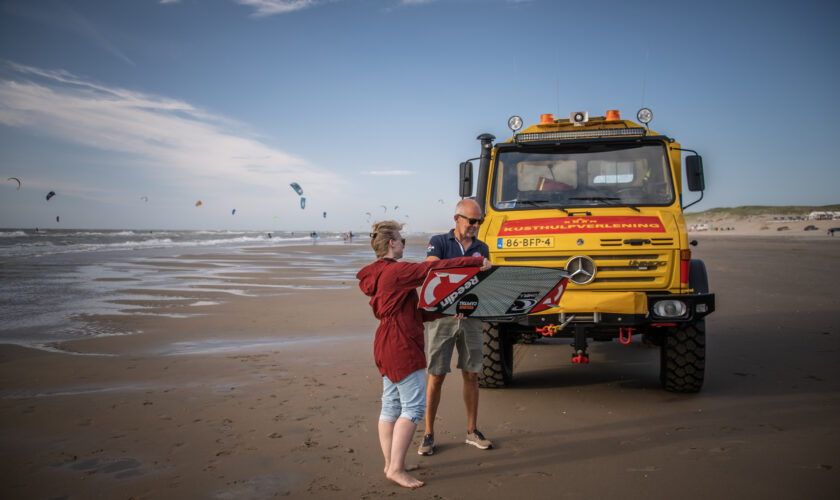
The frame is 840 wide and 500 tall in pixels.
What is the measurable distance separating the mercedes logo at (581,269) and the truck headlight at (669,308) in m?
0.65

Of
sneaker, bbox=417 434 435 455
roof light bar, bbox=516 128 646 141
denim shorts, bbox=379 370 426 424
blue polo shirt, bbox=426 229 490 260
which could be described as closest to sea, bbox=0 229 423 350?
sneaker, bbox=417 434 435 455

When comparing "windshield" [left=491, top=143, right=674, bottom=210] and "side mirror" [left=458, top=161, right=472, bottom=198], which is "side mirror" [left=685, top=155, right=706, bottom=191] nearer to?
"windshield" [left=491, top=143, right=674, bottom=210]

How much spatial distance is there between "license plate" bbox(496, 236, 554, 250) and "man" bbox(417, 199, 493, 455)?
→ 1.06 meters

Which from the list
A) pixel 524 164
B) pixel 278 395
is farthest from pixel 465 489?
pixel 524 164

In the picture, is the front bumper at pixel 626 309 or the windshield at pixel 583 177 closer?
the front bumper at pixel 626 309

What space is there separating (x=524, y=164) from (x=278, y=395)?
3787mm

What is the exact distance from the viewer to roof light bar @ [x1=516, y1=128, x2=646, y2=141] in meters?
5.39

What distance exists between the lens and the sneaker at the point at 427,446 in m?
3.69

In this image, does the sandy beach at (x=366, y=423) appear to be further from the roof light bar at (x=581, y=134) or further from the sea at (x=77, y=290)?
the roof light bar at (x=581, y=134)

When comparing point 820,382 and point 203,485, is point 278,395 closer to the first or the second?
point 203,485

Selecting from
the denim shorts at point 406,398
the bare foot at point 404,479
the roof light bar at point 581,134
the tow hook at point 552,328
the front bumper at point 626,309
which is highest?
the roof light bar at point 581,134

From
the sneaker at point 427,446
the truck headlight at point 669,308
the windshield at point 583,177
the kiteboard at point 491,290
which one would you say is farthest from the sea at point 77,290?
the truck headlight at point 669,308

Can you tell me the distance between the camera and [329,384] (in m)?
5.46

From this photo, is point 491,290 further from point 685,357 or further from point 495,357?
point 685,357
